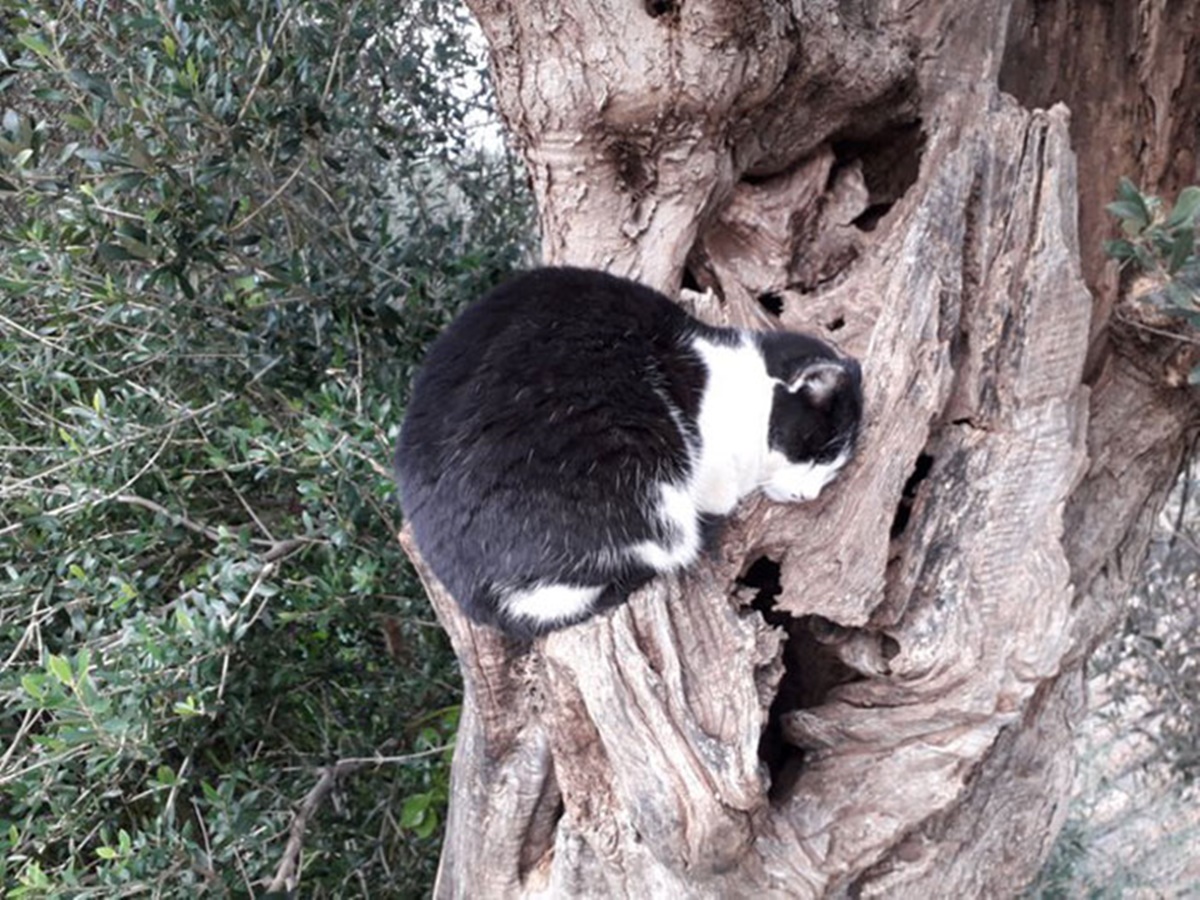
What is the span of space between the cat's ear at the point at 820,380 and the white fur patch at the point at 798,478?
0.29ft

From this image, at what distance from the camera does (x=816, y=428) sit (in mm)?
1576

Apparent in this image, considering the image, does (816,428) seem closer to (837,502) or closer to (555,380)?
(837,502)

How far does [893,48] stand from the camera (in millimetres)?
1801

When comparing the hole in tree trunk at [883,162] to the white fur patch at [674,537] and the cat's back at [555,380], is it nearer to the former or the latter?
the cat's back at [555,380]

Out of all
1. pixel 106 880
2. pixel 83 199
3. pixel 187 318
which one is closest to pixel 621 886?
pixel 106 880

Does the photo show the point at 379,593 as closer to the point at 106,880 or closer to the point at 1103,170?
the point at 106,880

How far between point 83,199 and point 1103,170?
66.8 inches

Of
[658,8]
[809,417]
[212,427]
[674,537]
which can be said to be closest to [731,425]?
[809,417]

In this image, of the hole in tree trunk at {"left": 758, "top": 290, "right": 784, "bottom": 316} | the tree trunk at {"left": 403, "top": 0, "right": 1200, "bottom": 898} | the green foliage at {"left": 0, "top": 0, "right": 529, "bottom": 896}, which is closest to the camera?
the tree trunk at {"left": 403, "top": 0, "right": 1200, "bottom": 898}

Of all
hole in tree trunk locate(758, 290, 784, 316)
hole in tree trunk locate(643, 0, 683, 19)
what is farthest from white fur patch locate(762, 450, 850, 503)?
hole in tree trunk locate(643, 0, 683, 19)

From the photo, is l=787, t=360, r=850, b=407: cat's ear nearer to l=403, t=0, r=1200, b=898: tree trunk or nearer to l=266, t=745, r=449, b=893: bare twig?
l=403, t=0, r=1200, b=898: tree trunk

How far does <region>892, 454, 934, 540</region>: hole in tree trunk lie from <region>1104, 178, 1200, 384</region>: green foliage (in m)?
0.38

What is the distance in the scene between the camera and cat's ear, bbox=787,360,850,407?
1.56m

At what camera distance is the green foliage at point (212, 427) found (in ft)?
5.78
